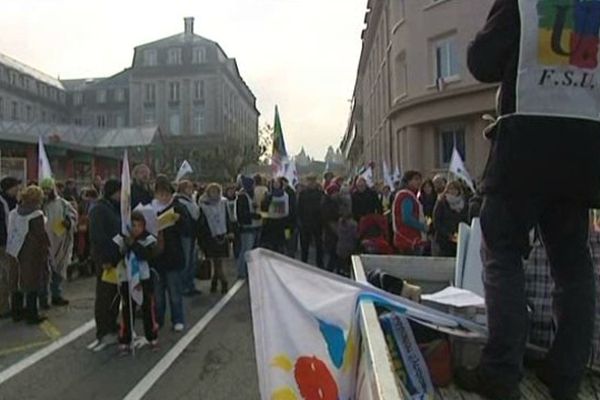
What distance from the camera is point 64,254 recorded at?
10.4 meters

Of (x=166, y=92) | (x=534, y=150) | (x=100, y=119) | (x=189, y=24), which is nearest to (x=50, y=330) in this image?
(x=534, y=150)

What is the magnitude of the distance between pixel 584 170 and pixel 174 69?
92042 millimetres

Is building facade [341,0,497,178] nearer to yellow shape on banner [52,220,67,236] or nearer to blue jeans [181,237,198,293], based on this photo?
blue jeans [181,237,198,293]

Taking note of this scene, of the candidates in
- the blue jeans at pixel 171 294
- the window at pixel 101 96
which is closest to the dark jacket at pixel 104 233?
the blue jeans at pixel 171 294

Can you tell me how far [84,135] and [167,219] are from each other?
94.2 ft

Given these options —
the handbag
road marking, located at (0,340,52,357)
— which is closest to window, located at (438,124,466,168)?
the handbag

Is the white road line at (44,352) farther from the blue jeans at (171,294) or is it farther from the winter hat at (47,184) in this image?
the winter hat at (47,184)

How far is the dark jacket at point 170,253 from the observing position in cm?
791

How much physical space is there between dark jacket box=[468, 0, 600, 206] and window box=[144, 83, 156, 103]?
93227 millimetres

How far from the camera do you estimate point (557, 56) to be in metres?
2.53

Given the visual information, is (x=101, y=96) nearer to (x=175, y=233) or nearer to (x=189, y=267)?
(x=189, y=267)

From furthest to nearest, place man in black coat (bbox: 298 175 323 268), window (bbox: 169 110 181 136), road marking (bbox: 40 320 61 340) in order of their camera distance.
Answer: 1. window (bbox: 169 110 181 136)
2. man in black coat (bbox: 298 175 323 268)
3. road marking (bbox: 40 320 61 340)

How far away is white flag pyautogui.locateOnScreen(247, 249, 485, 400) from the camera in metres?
2.44

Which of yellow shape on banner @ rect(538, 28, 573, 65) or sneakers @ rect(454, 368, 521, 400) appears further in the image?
yellow shape on banner @ rect(538, 28, 573, 65)
